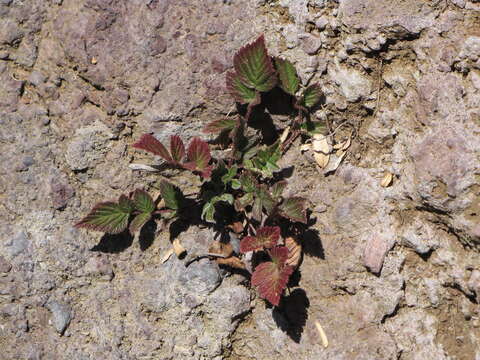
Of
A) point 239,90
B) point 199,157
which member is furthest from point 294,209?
point 239,90

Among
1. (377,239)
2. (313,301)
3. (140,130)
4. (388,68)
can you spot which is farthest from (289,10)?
(313,301)

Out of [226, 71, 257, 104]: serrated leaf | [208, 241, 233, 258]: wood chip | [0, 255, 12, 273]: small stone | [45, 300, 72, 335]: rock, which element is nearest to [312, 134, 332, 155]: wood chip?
[226, 71, 257, 104]: serrated leaf

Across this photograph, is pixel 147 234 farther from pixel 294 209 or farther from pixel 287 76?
pixel 287 76

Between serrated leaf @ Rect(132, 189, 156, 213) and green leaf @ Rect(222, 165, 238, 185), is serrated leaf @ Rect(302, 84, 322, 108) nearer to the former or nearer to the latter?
green leaf @ Rect(222, 165, 238, 185)

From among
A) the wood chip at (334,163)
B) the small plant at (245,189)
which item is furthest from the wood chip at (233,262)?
the wood chip at (334,163)

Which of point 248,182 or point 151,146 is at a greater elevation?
point 151,146

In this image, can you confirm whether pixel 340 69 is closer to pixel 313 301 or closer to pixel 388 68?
pixel 388 68

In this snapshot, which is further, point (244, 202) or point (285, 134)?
point (285, 134)

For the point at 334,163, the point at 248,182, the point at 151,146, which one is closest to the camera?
the point at 151,146
